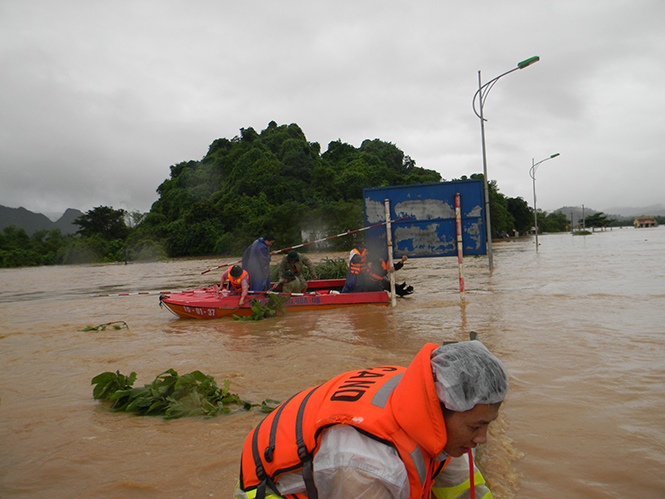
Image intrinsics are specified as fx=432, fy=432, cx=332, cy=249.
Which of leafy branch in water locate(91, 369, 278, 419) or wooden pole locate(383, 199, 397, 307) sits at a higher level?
wooden pole locate(383, 199, 397, 307)

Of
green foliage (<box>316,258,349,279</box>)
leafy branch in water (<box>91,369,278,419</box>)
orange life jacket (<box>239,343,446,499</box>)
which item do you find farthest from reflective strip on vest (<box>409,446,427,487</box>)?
green foliage (<box>316,258,349,279</box>)

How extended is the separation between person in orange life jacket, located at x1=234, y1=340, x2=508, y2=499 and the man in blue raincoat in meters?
8.92

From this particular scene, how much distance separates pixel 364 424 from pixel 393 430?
10cm

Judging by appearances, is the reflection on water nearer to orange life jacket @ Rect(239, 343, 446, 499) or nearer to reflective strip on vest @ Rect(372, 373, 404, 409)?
orange life jacket @ Rect(239, 343, 446, 499)

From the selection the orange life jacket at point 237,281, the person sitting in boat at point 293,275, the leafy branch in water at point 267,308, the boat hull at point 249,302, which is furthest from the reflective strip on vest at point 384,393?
the person sitting in boat at point 293,275

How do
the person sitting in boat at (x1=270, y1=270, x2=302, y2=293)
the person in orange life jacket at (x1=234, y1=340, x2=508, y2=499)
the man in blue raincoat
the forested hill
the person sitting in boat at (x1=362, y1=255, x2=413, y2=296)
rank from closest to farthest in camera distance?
the person in orange life jacket at (x1=234, y1=340, x2=508, y2=499) < the man in blue raincoat < the person sitting in boat at (x1=362, y1=255, x2=413, y2=296) < the person sitting in boat at (x1=270, y1=270, x2=302, y2=293) < the forested hill

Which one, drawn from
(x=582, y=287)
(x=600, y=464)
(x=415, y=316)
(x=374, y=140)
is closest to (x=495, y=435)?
(x=600, y=464)

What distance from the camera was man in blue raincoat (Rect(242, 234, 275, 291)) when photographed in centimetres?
1048

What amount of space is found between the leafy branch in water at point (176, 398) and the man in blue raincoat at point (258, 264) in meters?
5.99

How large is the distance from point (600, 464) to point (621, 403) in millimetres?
1225

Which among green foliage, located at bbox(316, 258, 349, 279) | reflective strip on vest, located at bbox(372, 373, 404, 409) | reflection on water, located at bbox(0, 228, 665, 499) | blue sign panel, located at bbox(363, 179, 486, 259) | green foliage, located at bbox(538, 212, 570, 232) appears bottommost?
reflection on water, located at bbox(0, 228, 665, 499)

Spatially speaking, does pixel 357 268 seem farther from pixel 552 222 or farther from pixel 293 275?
pixel 552 222

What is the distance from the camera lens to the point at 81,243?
6788 centimetres

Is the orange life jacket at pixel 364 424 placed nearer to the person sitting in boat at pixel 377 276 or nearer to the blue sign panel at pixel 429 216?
the blue sign panel at pixel 429 216
